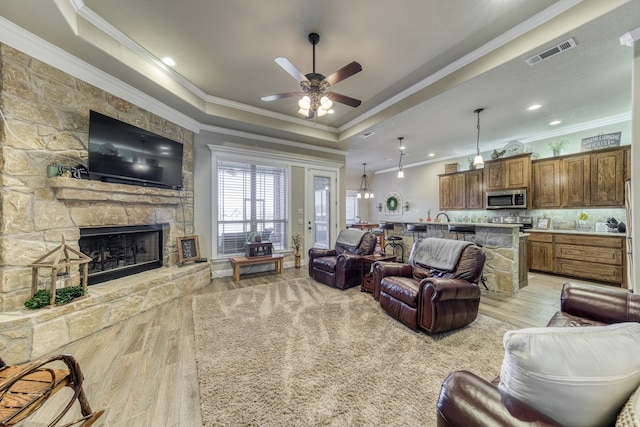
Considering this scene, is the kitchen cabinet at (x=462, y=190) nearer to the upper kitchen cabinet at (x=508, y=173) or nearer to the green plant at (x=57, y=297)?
the upper kitchen cabinet at (x=508, y=173)

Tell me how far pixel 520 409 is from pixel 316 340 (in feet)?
6.05

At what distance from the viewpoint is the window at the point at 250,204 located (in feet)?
15.8

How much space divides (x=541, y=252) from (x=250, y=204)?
633cm

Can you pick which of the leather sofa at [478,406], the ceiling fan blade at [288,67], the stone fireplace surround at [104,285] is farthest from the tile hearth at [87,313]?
the leather sofa at [478,406]

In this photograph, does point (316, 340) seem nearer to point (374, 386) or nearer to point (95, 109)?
point (374, 386)

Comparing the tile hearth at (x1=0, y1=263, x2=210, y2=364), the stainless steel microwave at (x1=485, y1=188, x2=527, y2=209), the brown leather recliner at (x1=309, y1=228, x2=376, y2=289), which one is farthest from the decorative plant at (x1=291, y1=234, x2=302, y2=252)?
the stainless steel microwave at (x1=485, y1=188, x2=527, y2=209)

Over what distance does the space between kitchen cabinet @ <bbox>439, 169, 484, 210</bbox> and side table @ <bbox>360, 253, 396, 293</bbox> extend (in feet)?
12.7

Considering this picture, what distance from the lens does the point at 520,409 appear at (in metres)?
0.86

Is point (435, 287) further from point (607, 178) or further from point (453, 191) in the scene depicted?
point (453, 191)

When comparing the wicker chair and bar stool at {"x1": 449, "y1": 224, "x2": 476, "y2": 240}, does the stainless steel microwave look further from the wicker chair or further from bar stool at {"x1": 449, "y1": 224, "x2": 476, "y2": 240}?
the wicker chair

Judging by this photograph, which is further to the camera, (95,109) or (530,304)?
(530,304)

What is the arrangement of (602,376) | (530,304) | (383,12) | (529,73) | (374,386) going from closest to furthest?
(602,376) < (374,386) < (383,12) < (529,73) < (530,304)

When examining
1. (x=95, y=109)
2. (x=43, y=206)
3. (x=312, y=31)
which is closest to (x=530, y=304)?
(x=312, y=31)

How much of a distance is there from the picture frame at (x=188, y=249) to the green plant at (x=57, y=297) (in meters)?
1.42
